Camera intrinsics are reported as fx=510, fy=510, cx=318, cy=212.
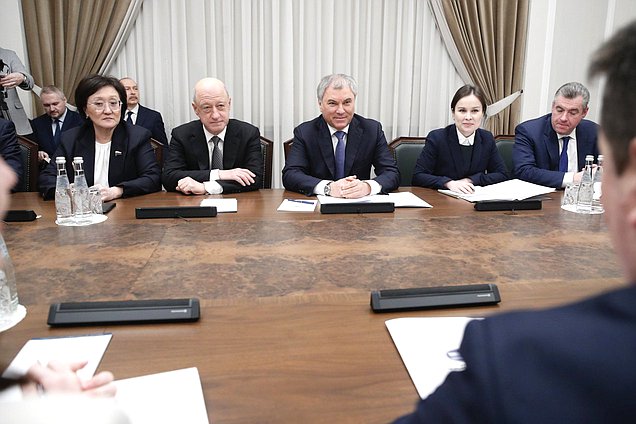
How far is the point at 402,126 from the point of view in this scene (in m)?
4.88

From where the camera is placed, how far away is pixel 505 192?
8.23 ft

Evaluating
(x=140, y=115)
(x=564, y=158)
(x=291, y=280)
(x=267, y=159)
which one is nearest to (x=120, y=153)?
(x=267, y=159)

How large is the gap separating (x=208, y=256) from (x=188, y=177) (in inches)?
51.3

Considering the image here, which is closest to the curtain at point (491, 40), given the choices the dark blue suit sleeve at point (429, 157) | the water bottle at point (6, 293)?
the dark blue suit sleeve at point (429, 157)

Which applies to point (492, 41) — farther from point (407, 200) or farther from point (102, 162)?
point (102, 162)

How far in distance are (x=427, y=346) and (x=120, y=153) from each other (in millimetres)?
2385

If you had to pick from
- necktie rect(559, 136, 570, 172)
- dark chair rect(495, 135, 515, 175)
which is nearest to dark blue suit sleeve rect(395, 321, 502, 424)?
necktie rect(559, 136, 570, 172)

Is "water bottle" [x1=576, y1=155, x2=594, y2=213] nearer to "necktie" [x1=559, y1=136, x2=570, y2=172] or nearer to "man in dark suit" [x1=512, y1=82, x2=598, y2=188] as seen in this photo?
"man in dark suit" [x1=512, y1=82, x2=598, y2=188]

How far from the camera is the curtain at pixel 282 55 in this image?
4473 mm

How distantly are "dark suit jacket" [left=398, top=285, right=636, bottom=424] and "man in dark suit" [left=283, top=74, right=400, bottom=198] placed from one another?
101 inches

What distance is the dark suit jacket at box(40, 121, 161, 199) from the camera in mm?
2830

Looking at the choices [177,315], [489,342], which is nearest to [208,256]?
[177,315]

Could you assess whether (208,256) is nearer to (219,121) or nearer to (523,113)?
(219,121)

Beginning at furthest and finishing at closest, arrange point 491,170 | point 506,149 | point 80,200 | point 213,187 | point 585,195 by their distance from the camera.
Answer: point 506,149
point 491,170
point 213,187
point 585,195
point 80,200
